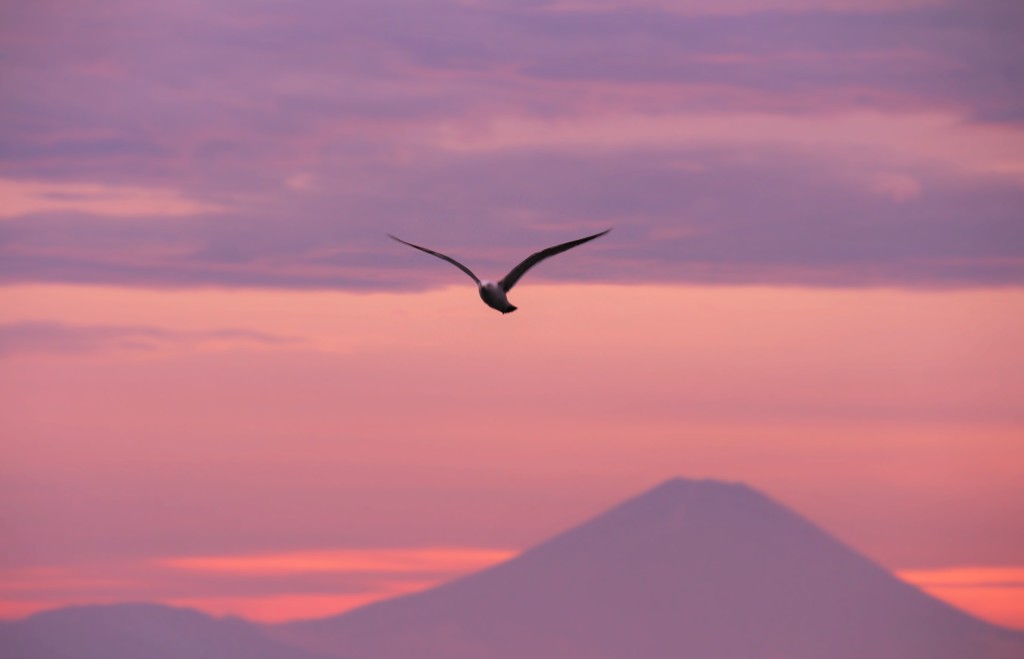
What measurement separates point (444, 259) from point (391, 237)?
3109 millimetres

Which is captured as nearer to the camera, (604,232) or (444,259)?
(604,232)

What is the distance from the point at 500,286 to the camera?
63.7 meters

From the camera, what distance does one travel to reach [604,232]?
59.6m

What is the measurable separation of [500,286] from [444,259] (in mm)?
1781

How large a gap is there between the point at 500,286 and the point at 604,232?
204 inches

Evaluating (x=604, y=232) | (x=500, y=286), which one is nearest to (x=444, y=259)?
(x=500, y=286)

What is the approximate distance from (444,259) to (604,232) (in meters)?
5.90

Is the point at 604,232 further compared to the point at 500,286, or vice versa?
the point at 500,286

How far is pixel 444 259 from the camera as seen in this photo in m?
63.5

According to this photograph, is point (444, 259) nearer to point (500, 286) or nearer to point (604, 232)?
point (500, 286)

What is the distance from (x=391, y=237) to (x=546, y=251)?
4623 millimetres

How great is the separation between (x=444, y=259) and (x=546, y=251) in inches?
120
